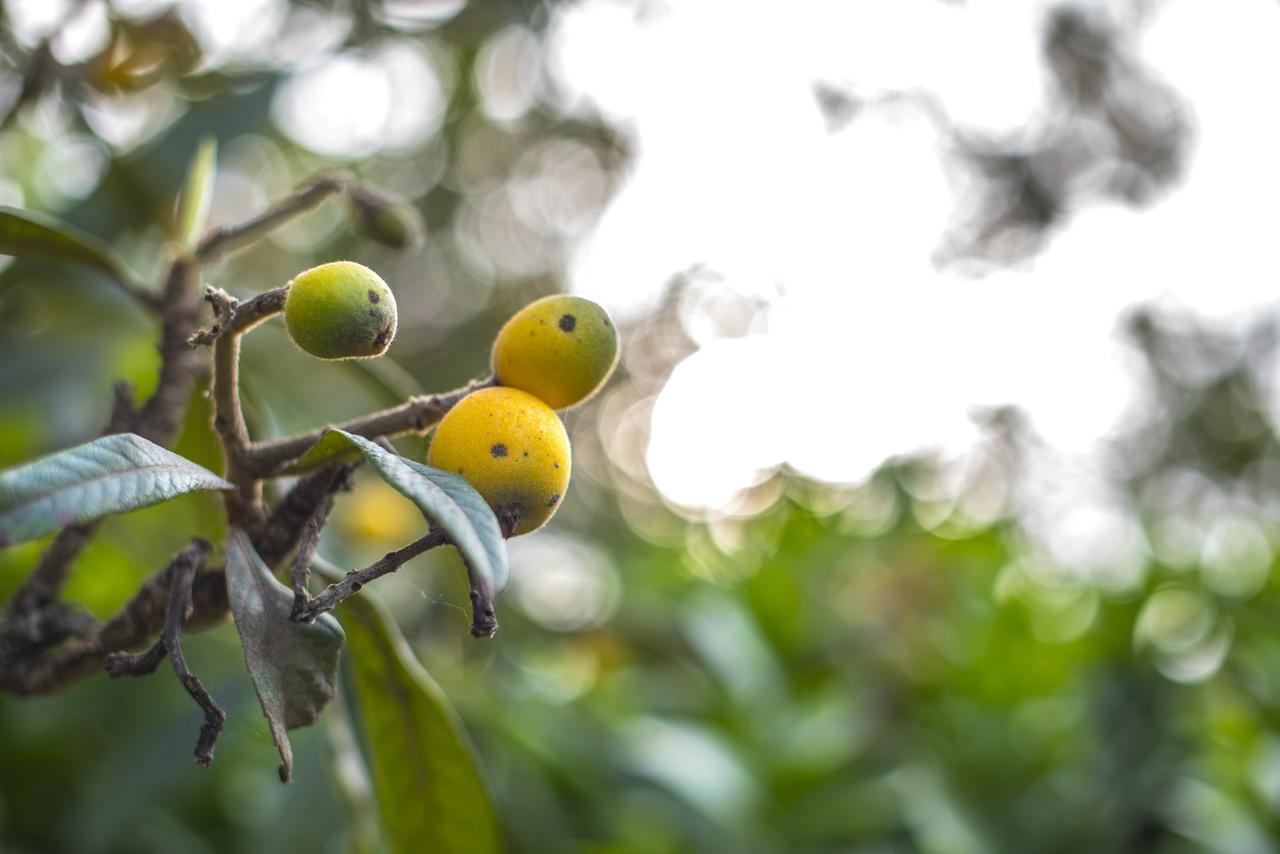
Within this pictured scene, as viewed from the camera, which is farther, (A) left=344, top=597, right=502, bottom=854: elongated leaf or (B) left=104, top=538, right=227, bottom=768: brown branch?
(A) left=344, top=597, right=502, bottom=854: elongated leaf

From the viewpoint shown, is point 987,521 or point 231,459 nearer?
point 231,459

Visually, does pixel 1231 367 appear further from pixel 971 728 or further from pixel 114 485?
pixel 114 485

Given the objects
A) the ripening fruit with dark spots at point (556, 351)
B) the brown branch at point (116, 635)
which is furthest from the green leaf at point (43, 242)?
the ripening fruit with dark spots at point (556, 351)

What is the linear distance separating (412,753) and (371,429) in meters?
0.48

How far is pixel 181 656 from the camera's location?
0.69 meters

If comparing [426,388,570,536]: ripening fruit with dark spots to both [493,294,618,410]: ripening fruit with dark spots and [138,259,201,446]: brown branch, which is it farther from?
[138,259,201,446]: brown branch

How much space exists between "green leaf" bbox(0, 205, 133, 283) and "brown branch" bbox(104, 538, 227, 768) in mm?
446

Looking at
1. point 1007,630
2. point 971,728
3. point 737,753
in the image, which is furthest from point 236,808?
point 1007,630

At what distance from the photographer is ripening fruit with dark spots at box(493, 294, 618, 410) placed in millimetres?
794

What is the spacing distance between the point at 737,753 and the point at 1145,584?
1.06m

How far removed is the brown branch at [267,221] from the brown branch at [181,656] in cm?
38

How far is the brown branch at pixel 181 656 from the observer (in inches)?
27.0

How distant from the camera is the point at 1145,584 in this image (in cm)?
251

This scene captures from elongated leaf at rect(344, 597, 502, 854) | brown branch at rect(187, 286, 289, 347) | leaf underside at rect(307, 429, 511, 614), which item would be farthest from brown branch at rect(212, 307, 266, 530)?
elongated leaf at rect(344, 597, 502, 854)
